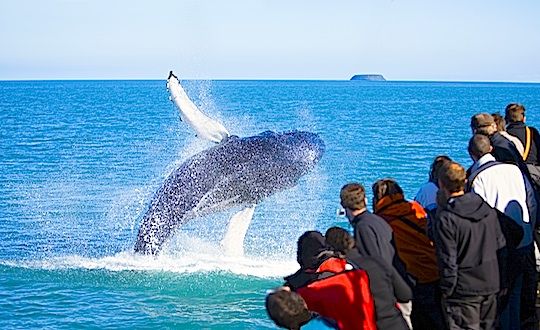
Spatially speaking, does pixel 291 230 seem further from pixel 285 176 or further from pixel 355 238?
pixel 355 238

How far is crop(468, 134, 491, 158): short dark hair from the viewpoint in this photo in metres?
8.18

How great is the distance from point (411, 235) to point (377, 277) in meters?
1.50

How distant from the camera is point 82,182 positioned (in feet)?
108

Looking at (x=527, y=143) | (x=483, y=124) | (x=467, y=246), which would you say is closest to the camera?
(x=467, y=246)

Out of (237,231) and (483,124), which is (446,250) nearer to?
(483,124)

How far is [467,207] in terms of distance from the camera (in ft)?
23.7

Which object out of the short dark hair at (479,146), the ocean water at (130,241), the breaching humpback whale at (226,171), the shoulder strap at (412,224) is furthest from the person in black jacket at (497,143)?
the breaching humpback whale at (226,171)

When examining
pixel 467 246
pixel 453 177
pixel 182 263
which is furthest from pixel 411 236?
pixel 182 263

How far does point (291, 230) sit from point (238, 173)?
7.66 m

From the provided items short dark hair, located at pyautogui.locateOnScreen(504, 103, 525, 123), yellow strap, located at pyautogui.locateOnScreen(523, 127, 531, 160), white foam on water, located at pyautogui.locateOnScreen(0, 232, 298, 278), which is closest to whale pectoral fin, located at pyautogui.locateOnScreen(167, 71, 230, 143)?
white foam on water, located at pyautogui.locateOnScreen(0, 232, 298, 278)

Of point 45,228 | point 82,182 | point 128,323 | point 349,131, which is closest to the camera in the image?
point 128,323

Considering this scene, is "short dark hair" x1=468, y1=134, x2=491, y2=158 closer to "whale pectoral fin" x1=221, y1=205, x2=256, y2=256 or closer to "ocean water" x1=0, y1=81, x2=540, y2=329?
"ocean water" x1=0, y1=81, x2=540, y2=329

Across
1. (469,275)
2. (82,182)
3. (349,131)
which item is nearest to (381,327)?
(469,275)

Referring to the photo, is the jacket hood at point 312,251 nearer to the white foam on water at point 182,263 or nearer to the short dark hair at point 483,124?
the short dark hair at point 483,124
